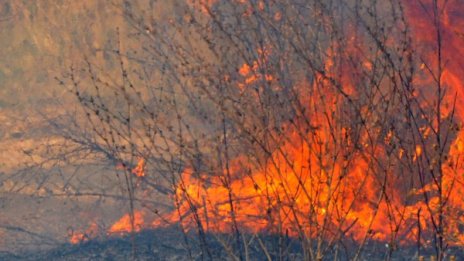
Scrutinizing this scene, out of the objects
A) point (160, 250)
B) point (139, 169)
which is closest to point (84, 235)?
point (160, 250)

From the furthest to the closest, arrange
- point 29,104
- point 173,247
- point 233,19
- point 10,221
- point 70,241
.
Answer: point 29,104 < point 233,19 < point 10,221 < point 70,241 < point 173,247

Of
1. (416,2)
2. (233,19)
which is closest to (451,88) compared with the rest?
(416,2)

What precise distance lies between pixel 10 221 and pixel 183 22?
5.07m

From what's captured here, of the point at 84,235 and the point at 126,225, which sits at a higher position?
the point at 126,225

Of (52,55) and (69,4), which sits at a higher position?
(69,4)

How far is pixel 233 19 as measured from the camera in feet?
38.0

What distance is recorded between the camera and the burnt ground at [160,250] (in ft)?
24.6

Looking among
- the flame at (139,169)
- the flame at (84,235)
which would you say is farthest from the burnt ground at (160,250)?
the flame at (139,169)

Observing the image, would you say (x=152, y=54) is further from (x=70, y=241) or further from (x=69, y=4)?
(x=70, y=241)

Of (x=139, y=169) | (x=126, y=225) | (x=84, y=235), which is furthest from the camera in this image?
(x=139, y=169)

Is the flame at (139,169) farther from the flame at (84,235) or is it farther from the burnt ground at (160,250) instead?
the burnt ground at (160,250)

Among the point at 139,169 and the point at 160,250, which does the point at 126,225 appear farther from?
the point at 139,169

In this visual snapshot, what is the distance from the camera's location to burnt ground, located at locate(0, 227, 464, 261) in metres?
7.48

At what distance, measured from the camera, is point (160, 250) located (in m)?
7.91
